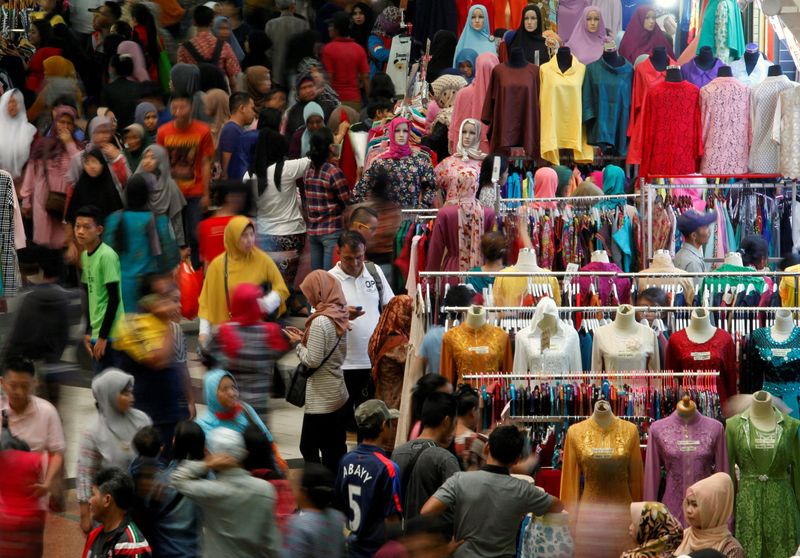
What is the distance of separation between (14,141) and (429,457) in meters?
7.31

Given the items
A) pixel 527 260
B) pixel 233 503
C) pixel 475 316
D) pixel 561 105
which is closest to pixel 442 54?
pixel 561 105

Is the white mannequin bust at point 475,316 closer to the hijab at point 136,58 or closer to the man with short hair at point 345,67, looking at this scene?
the man with short hair at point 345,67

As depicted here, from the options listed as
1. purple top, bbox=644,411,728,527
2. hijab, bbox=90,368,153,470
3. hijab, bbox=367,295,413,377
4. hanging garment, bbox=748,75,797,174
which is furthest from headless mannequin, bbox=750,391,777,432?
hanging garment, bbox=748,75,797,174

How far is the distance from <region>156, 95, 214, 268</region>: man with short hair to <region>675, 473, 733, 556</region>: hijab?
6293mm

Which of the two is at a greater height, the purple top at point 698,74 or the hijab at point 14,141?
the purple top at point 698,74

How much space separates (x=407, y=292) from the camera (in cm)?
1198

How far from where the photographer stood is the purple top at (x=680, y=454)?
8695 millimetres

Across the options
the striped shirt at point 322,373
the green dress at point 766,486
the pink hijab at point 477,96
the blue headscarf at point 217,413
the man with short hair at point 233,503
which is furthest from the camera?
the pink hijab at point 477,96

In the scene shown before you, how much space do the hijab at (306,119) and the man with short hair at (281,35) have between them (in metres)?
2.60

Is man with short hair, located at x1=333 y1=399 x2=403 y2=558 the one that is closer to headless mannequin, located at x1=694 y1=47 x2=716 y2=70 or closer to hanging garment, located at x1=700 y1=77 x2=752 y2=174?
hanging garment, located at x1=700 y1=77 x2=752 y2=174

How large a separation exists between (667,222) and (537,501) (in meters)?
5.82

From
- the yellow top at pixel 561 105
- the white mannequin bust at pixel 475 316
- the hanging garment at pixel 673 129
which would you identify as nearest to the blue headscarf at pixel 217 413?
the white mannequin bust at pixel 475 316

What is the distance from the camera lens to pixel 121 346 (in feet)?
28.7

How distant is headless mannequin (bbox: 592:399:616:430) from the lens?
28.2 feet
